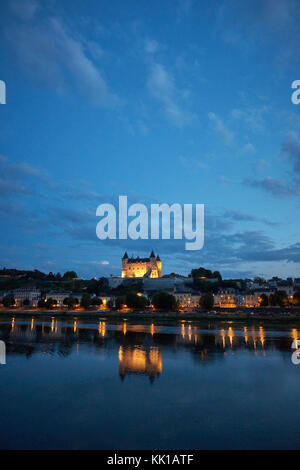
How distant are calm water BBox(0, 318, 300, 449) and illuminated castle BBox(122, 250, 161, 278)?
82.9 meters

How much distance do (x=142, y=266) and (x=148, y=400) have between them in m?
92.7

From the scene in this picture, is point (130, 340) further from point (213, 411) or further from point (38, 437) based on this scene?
point (38, 437)

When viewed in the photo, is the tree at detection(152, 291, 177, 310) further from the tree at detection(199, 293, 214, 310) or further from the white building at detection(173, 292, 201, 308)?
the white building at detection(173, 292, 201, 308)

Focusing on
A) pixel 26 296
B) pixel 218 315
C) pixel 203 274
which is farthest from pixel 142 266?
pixel 218 315

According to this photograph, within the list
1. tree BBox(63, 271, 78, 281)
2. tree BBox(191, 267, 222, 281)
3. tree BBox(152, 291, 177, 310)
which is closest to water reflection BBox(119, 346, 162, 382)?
tree BBox(152, 291, 177, 310)

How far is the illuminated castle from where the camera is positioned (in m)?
100

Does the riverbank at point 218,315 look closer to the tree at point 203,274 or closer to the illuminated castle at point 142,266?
the tree at point 203,274

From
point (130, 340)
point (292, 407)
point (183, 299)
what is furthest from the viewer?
point (183, 299)

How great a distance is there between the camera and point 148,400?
30.9 ft

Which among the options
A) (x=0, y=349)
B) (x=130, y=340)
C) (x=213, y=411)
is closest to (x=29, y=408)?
(x=213, y=411)

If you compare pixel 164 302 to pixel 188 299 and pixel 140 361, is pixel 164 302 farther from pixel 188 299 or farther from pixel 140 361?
pixel 140 361

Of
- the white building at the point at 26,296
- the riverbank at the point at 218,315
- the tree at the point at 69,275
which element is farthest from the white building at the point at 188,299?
the tree at the point at 69,275

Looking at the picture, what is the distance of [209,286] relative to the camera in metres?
78.8

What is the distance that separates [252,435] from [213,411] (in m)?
1.56
